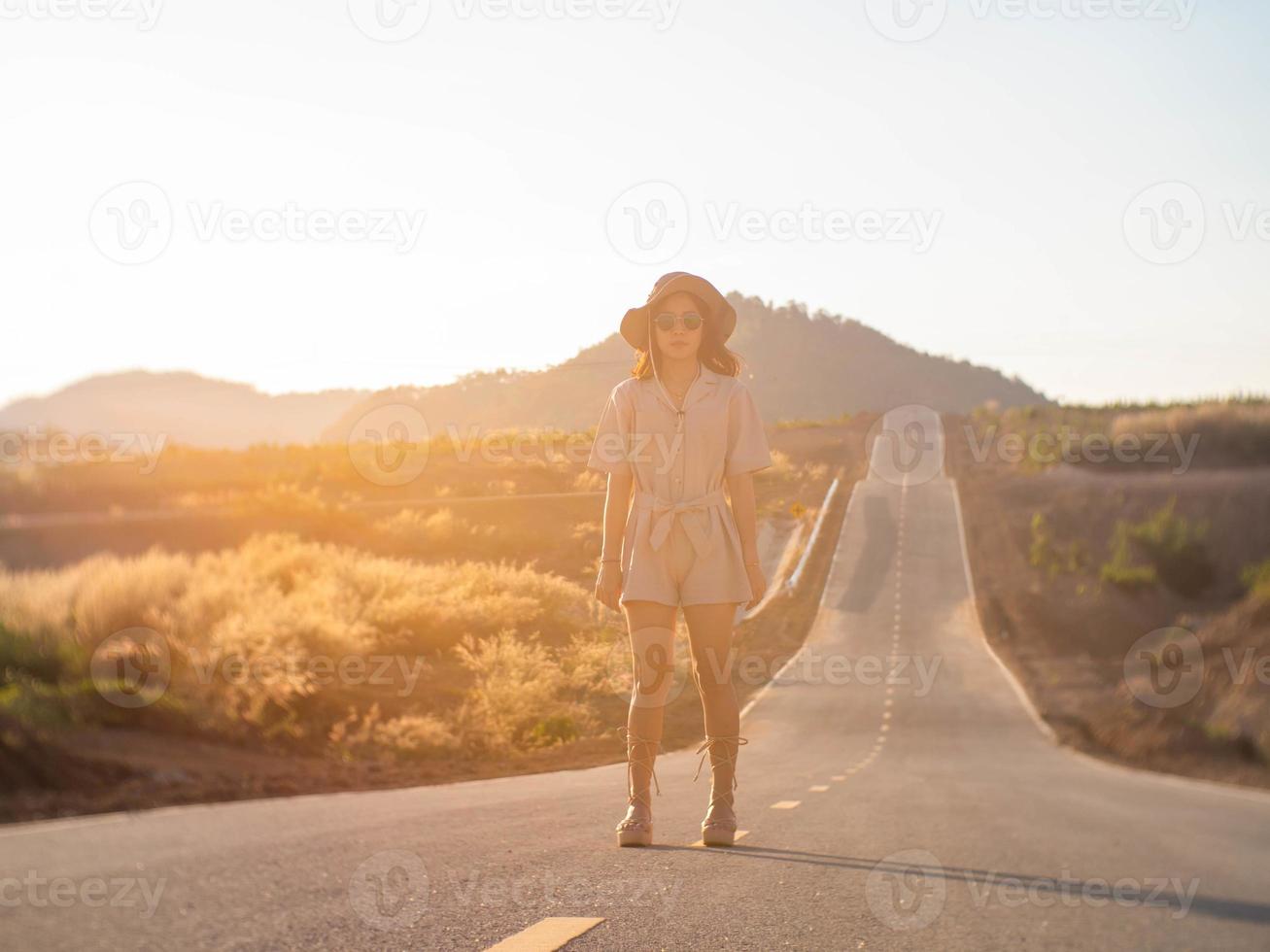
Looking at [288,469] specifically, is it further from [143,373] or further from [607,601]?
[607,601]

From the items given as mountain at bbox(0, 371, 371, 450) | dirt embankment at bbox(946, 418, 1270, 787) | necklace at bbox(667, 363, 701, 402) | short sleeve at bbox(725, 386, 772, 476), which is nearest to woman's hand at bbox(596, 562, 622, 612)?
short sleeve at bbox(725, 386, 772, 476)

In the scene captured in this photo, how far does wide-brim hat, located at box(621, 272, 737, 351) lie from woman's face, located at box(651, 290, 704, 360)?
0.03 metres

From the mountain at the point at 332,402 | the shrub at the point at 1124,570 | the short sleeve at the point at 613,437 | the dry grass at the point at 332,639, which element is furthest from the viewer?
the shrub at the point at 1124,570

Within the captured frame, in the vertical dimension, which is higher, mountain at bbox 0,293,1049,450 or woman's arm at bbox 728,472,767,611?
mountain at bbox 0,293,1049,450

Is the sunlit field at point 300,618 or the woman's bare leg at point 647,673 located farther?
the sunlit field at point 300,618

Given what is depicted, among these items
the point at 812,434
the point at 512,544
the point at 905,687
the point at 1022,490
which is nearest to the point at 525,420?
the point at 512,544

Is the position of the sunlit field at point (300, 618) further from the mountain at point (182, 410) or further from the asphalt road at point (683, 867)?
the asphalt road at point (683, 867)

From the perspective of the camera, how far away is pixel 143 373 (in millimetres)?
8008

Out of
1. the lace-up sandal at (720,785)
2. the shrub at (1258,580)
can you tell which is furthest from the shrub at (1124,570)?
the lace-up sandal at (720,785)

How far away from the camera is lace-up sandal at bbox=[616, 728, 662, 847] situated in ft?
17.6

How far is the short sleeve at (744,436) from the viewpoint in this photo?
5176mm

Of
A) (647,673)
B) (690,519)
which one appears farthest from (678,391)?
(647,673)

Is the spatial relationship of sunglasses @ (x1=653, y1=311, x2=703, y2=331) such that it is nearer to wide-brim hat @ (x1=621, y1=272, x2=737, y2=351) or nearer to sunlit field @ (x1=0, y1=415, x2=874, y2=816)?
wide-brim hat @ (x1=621, y1=272, x2=737, y2=351)

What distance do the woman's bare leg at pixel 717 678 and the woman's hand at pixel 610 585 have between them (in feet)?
1.04
